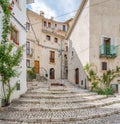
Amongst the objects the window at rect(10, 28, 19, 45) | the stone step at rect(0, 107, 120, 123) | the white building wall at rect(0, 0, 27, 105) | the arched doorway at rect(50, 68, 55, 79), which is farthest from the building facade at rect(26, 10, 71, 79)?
the stone step at rect(0, 107, 120, 123)

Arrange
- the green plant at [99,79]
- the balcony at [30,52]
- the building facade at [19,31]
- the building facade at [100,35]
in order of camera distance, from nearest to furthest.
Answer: the building facade at [19,31] < the green plant at [99,79] < the building facade at [100,35] < the balcony at [30,52]

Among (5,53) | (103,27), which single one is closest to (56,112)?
(5,53)

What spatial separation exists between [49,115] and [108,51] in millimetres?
9748

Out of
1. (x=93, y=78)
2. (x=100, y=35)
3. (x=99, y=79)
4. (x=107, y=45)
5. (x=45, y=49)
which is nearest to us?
(x=93, y=78)

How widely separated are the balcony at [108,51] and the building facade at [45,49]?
1292cm

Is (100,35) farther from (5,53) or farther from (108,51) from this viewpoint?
(5,53)

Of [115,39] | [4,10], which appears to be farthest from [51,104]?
[115,39]

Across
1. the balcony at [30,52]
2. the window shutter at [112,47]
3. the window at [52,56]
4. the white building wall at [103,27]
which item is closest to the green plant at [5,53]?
the white building wall at [103,27]

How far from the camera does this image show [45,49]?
29812 millimetres

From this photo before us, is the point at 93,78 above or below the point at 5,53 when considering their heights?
below

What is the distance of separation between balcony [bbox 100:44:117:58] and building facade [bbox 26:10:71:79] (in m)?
12.9

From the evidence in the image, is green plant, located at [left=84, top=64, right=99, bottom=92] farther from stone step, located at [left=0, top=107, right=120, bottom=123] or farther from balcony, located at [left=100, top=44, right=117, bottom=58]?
stone step, located at [left=0, top=107, right=120, bottom=123]

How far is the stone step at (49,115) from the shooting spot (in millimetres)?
6930

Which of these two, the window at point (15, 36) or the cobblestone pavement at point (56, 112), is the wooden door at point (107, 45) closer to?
the cobblestone pavement at point (56, 112)
